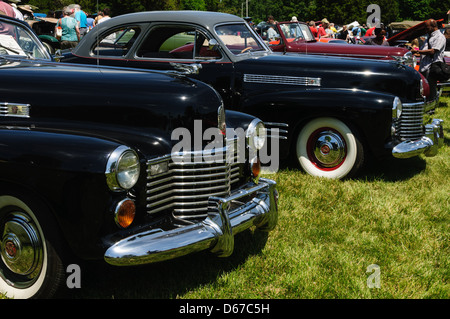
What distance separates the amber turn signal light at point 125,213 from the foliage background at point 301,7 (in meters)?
43.6

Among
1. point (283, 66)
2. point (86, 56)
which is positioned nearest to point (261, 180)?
point (283, 66)

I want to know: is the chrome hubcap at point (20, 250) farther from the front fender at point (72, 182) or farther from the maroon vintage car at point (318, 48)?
the maroon vintage car at point (318, 48)

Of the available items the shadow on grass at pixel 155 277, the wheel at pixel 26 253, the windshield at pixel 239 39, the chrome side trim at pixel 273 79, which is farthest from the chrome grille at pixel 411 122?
the wheel at pixel 26 253

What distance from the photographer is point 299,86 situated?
18.3 ft

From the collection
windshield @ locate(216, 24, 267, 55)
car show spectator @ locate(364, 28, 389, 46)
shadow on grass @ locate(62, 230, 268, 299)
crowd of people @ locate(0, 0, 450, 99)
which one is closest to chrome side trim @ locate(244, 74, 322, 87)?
windshield @ locate(216, 24, 267, 55)

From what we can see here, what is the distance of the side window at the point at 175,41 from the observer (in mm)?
5688

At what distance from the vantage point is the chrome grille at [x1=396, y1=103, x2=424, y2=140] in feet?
18.0

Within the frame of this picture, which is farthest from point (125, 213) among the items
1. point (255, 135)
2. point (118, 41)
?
point (118, 41)

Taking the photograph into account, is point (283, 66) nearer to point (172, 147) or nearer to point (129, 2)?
point (172, 147)

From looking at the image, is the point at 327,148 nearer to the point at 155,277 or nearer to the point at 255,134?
the point at 255,134

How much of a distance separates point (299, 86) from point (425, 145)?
4.92 feet

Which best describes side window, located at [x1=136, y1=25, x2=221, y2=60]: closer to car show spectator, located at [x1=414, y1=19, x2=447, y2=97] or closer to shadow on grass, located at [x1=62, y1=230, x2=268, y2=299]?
shadow on grass, located at [x1=62, y1=230, x2=268, y2=299]

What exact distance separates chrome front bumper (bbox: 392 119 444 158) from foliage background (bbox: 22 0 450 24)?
136ft
